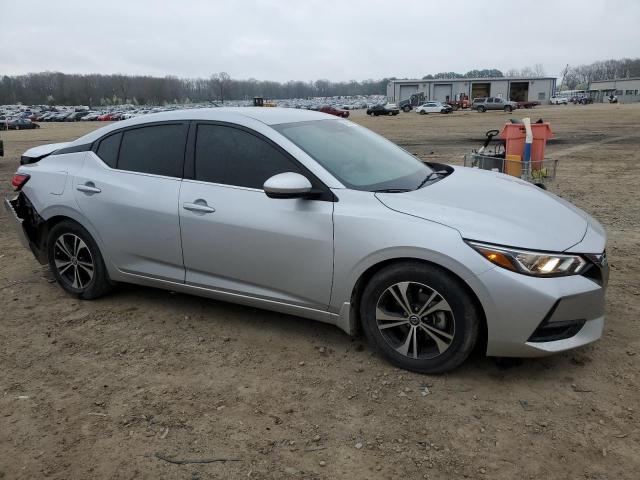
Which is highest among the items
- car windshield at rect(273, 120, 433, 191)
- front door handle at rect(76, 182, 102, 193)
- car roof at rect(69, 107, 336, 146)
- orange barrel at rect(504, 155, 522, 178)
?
car roof at rect(69, 107, 336, 146)

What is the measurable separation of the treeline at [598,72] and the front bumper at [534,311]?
591 ft

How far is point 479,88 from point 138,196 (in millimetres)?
101861

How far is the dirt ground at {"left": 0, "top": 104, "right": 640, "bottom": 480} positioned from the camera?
2635 mm

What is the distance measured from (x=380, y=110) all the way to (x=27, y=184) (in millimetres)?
54365

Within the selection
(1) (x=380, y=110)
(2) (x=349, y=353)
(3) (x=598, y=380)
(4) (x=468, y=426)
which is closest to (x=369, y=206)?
(2) (x=349, y=353)

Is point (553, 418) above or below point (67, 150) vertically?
below

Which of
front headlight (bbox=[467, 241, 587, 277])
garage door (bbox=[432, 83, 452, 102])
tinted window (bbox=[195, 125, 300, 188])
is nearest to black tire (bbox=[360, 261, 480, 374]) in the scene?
front headlight (bbox=[467, 241, 587, 277])

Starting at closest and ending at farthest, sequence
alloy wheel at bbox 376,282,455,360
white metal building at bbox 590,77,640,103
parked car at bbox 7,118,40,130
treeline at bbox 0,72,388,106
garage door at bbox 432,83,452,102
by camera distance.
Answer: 1. alloy wheel at bbox 376,282,455,360
2. parked car at bbox 7,118,40,130
3. garage door at bbox 432,83,452,102
4. white metal building at bbox 590,77,640,103
5. treeline at bbox 0,72,388,106

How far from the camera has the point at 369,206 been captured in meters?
3.35

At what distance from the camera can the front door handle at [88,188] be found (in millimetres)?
4352

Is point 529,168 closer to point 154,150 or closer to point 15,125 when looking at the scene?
point 154,150

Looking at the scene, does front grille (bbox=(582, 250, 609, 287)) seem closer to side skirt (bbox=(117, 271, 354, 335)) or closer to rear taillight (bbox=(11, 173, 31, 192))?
side skirt (bbox=(117, 271, 354, 335))

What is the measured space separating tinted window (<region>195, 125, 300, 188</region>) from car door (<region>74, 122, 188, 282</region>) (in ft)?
0.67

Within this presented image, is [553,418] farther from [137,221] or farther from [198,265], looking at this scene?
[137,221]
